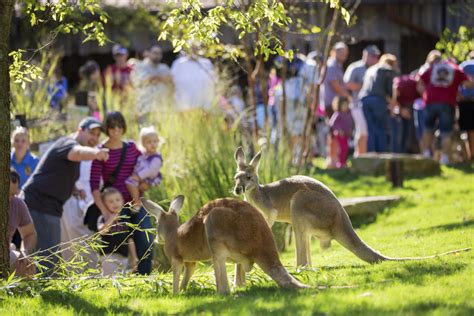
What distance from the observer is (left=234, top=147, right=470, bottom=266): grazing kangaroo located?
971 cm

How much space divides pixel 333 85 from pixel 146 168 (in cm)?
850

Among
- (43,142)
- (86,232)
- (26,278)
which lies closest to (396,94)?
(43,142)

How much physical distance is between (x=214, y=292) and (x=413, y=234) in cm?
474

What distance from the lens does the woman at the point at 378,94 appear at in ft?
65.5

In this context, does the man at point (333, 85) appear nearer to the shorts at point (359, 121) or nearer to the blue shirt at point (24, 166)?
the shorts at point (359, 121)

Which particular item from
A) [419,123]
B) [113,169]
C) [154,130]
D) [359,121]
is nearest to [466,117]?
[419,123]

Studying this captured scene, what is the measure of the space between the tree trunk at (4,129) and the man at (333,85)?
11.4m

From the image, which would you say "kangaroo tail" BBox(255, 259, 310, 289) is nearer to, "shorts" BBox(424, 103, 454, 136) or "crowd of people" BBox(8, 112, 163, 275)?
"crowd of people" BBox(8, 112, 163, 275)

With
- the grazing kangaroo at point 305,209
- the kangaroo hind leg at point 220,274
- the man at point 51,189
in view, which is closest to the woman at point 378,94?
the man at point 51,189

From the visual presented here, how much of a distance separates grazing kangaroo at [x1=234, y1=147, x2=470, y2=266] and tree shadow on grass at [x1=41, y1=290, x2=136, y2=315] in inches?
75.3

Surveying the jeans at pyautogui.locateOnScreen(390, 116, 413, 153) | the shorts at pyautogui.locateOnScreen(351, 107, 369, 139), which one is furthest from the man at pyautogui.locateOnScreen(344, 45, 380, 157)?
the jeans at pyautogui.locateOnScreen(390, 116, 413, 153)

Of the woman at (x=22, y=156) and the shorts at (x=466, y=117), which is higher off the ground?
the shorts at (x=466, y=117)

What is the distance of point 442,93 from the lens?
19422 millimetres

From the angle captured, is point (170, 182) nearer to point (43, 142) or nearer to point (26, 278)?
point (43, 142)
